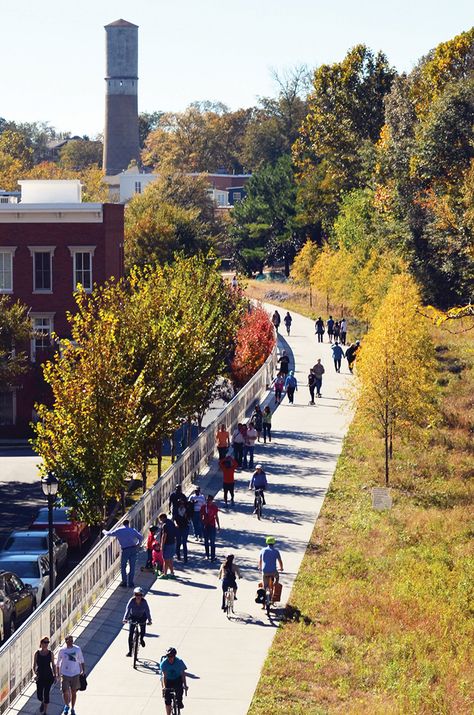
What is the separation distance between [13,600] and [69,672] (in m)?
5.54

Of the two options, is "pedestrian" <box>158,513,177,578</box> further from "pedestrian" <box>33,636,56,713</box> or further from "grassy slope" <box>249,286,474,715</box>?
"pedestrian" <box>33,636,56,713</box>

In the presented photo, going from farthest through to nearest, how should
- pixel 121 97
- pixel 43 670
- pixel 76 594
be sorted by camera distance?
Result: pixel 121 97
pixel 76 594
pixel 43 670

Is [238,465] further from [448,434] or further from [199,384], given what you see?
[448,434]

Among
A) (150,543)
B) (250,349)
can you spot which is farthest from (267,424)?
(150,543)

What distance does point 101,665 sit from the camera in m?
21.1

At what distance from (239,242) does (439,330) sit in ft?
157

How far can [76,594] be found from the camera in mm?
22875

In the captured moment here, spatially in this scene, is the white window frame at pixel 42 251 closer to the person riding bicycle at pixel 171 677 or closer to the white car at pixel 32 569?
the white car at pixel 32 569

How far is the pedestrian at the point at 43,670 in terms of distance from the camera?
1884 cm

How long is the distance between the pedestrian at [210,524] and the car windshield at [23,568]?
3.58 metres

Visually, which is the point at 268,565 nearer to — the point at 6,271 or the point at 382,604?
the point at 382,604

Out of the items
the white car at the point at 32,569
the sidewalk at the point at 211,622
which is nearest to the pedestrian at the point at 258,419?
the sidewalk at the point at 211,622

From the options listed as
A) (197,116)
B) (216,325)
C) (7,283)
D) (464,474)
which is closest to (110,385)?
(216,325)

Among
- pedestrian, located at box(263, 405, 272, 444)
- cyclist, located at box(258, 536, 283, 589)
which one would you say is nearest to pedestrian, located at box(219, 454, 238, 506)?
cyclist, located at box(258, 536, 283, 589)
